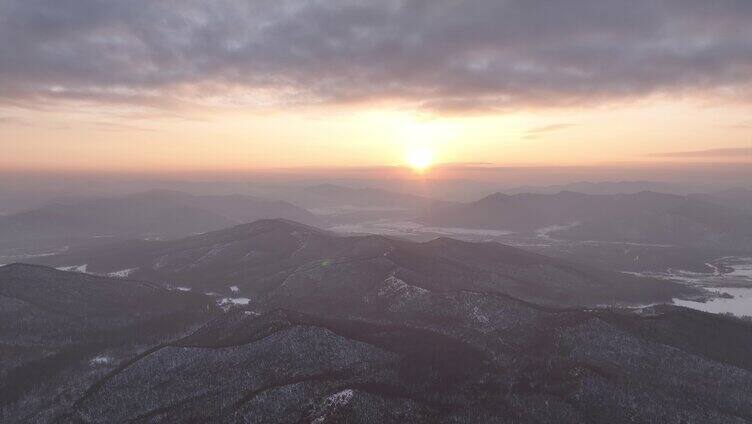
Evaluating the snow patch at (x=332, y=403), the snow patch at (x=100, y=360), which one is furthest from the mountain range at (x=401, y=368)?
the snow patch at (x=100, y=360)

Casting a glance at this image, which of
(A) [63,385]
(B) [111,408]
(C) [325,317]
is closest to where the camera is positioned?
(B) [111,408]

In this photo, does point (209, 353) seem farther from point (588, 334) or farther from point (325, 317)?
point (588, 334)

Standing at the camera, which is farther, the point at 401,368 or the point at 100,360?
the point at 100,360

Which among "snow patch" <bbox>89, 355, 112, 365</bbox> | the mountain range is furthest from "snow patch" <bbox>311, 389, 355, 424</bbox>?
"snow patch" <bbox>89, 355, 112, 365</bbox>

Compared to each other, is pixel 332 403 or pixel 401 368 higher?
pixel 332 403

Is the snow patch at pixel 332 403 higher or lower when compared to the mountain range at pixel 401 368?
higher

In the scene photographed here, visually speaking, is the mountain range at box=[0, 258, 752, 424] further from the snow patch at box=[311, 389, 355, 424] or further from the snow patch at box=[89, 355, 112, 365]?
the snow patch at box=[89, 355, 112, 365]

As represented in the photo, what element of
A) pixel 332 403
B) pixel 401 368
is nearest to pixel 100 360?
pixel 332 403

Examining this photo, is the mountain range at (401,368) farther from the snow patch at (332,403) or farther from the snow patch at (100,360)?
the snow patch at (100,360)

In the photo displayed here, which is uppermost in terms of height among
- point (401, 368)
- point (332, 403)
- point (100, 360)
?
point (332, 403)

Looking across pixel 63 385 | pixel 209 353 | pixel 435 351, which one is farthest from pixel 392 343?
pixel 63 385

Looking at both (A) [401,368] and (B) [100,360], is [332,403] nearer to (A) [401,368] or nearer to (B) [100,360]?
(A) [401,368]
